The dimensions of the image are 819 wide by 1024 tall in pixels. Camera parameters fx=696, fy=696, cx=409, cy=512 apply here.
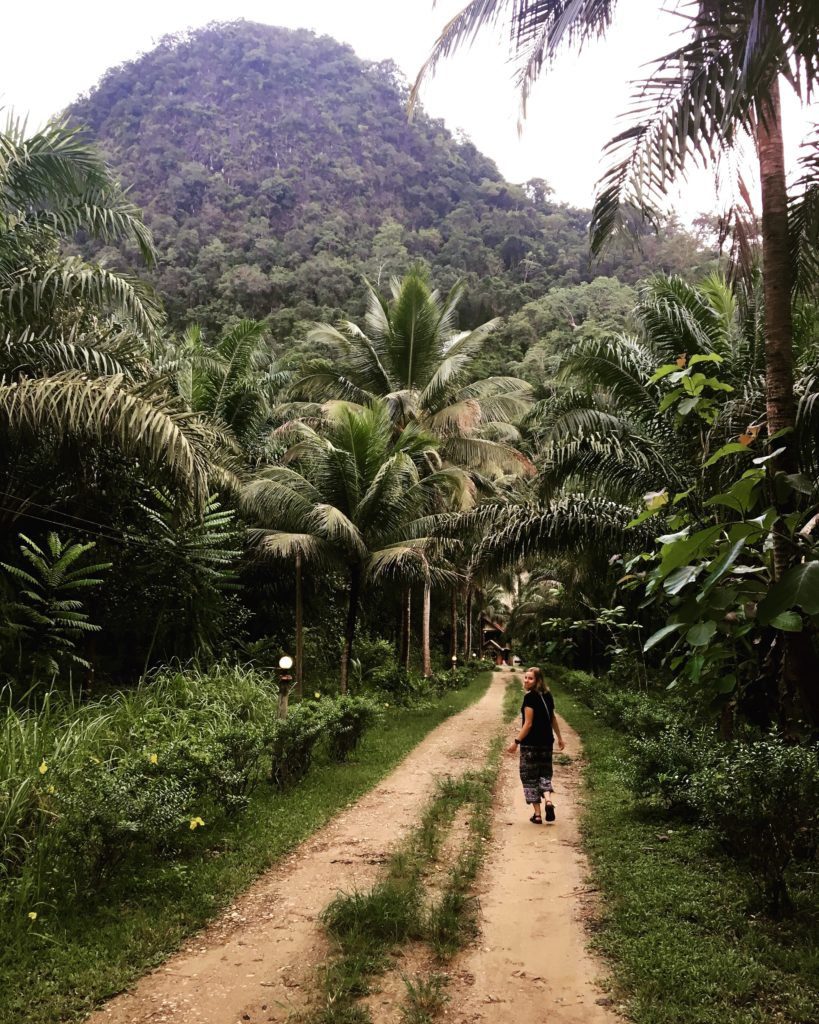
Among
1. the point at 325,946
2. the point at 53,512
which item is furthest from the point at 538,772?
the point at 53,512

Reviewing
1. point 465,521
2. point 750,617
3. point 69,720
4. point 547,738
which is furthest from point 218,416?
point 750,617

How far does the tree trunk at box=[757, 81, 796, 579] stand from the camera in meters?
3.96

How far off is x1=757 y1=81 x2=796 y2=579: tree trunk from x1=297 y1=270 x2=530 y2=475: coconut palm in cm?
1246

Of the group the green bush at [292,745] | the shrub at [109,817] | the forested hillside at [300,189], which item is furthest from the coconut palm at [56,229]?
the forested hillside at [300,189]

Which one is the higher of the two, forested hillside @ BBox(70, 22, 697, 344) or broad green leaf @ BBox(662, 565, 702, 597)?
forested hillside @ BBox(70, 22, 697, 344)

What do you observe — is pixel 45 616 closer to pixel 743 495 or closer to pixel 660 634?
pixel 660 634

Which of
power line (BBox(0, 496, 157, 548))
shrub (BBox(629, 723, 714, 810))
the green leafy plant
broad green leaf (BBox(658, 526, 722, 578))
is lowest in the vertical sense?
shrub (BBox(629, 723, 714, 810))

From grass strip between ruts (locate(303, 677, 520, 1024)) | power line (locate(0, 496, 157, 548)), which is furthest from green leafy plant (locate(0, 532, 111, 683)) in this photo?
grass strip between ruts (locate(303, 677, 520, 1024))

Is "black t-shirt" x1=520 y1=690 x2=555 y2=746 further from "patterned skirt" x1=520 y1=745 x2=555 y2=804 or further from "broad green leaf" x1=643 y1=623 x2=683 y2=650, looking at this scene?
"broad green leaf" x1=643 y1=623 x2=683 y2=650

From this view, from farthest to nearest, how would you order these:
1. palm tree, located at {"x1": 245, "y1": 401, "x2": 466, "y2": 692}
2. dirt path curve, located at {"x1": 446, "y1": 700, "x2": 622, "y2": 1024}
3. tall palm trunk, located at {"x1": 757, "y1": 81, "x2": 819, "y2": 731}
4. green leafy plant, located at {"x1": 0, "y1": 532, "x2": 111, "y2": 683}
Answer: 1. palm tree, located at {"x1": 245, "y1": 401, "x2": 466, "y2": 692}
2. green leafy plant, located at {"x1": 0, "y1": 532, "x2": 111, "y2": 683}
3. tall palm trunk, located at {"x1": 757, "y1": 81, "x2": 819, "y2": 731}
4. dirt path curve, located at {"x1": 446, "y1": 700, "x2": 622, "y2": 1024}

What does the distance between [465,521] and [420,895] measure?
6.84m

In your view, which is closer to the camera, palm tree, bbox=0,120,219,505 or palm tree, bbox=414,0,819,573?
palm tree, bbox=414,0,819,573

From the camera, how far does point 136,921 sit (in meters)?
3.86

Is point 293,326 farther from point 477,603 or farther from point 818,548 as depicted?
point 818,548
